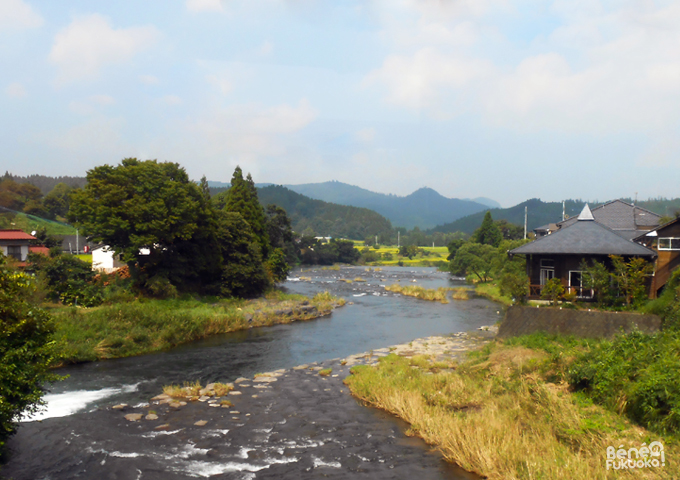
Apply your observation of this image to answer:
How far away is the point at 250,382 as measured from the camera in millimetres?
16328

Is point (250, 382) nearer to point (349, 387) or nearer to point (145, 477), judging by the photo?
point (349, 387)

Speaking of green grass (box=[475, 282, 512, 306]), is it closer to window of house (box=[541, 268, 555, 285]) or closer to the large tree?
window of house (box=[541, 268, 555, 285])

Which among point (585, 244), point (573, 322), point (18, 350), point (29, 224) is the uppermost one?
point (29, 224)

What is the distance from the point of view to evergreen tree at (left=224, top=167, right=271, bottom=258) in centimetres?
4081

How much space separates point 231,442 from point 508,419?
22.2 feet

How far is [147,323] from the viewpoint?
71.8ft

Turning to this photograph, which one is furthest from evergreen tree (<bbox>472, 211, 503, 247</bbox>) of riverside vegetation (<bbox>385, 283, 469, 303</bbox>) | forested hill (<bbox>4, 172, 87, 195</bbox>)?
forested hill (<bbox>4, 172, 87, 195</bbox>)

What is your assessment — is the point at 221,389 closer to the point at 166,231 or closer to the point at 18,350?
the point at 18,350

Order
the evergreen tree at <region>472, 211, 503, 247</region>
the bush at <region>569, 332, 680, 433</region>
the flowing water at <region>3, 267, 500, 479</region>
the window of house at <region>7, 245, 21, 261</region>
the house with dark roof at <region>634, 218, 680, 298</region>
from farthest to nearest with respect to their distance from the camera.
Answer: the evergreen tree at <region>472, 211, 503, 247</region> < the window of house at <region>7, 245, 21, 261</region> < the house with dark roof at <region>634, 218, 680, 298</region> < the flowing water at <region>3, 267, 500, 479</region> < the bush at <region>569, 332, 680, 433</region>

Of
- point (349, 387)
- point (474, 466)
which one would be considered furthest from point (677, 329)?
point (349, 387)

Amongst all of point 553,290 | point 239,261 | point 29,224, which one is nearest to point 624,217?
point 553,290

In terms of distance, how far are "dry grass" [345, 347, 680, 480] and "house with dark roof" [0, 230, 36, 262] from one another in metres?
30.0

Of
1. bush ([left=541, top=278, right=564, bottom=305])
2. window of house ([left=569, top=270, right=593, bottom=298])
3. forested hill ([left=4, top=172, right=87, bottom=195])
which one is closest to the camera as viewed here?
bush ([left=541, top=278, right=564, bottom=305])

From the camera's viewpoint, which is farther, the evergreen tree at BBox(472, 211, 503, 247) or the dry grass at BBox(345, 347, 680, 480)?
the evergreen tree at BBox(472, 211, 503, 247)
